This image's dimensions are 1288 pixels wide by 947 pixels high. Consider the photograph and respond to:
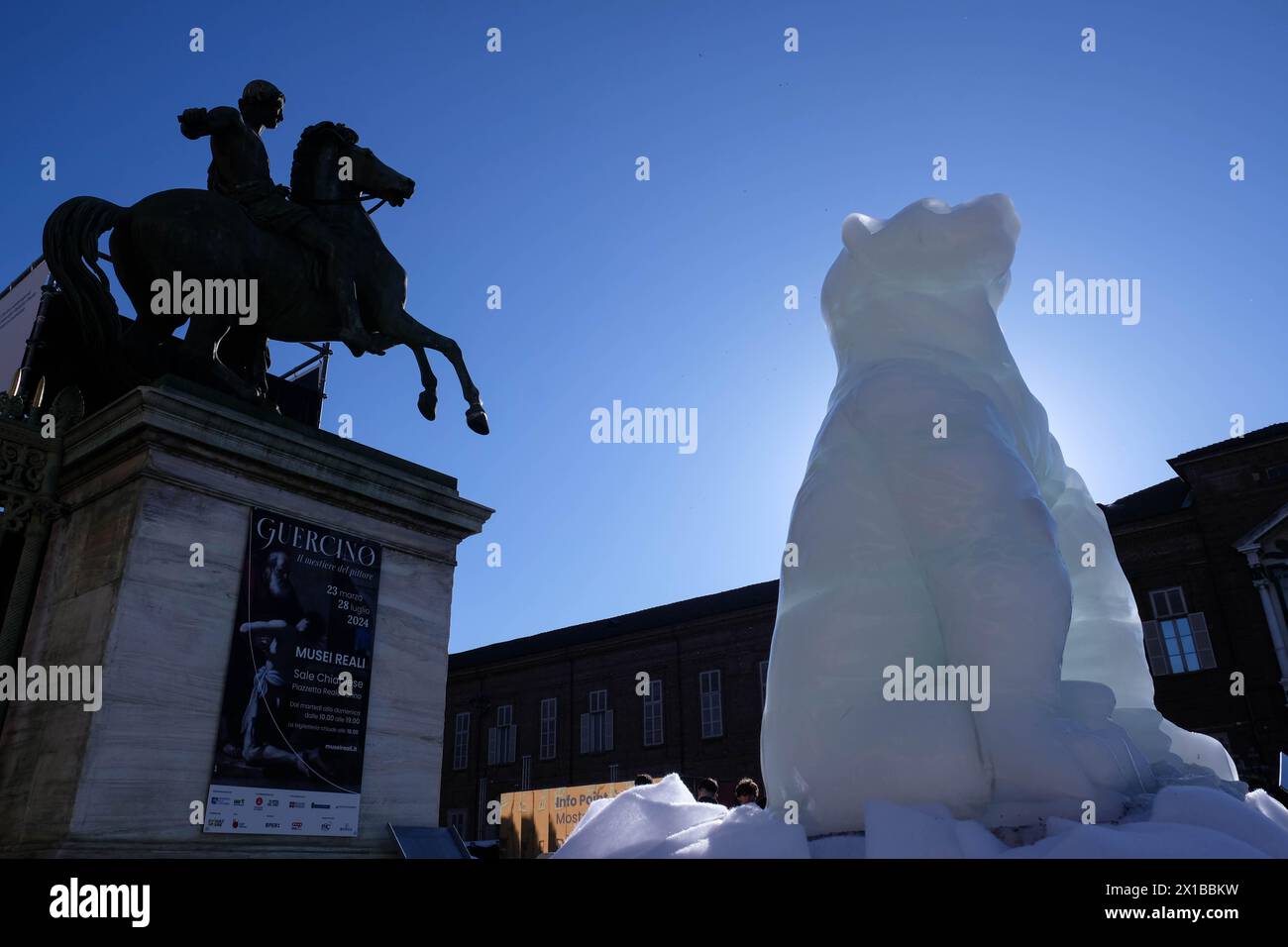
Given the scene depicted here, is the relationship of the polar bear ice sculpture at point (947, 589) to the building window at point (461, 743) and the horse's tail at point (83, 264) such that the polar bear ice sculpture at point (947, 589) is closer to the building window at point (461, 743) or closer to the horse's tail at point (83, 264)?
the horse's tail at point (83, 264)

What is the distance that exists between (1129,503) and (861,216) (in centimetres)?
2665

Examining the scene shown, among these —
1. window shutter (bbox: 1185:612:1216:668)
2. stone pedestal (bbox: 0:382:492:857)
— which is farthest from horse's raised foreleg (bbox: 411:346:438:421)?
window shutter (bbox: 1185:612:1216:668)

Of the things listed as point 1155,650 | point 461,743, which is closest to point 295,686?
point 1155,650

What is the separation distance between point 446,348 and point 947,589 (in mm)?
4328

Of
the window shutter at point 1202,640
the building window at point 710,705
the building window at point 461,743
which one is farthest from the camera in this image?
the building window at point 461,743

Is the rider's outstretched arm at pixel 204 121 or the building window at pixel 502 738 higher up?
the rider's outstretched arm at pixel 204 121

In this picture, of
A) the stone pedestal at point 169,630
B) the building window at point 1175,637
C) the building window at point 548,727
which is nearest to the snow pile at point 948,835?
the stone pedestal at point 169,630

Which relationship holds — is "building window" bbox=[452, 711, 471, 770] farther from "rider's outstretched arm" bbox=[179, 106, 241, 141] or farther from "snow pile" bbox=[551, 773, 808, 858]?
"snow pile" bbox=[551, 773, 808, 858]

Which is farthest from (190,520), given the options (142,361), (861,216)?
(861,216)

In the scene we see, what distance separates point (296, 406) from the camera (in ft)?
24.8

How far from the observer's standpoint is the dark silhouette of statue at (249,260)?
4.84 meters

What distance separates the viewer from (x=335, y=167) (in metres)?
5.86

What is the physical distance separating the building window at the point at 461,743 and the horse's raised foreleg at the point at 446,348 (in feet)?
117
